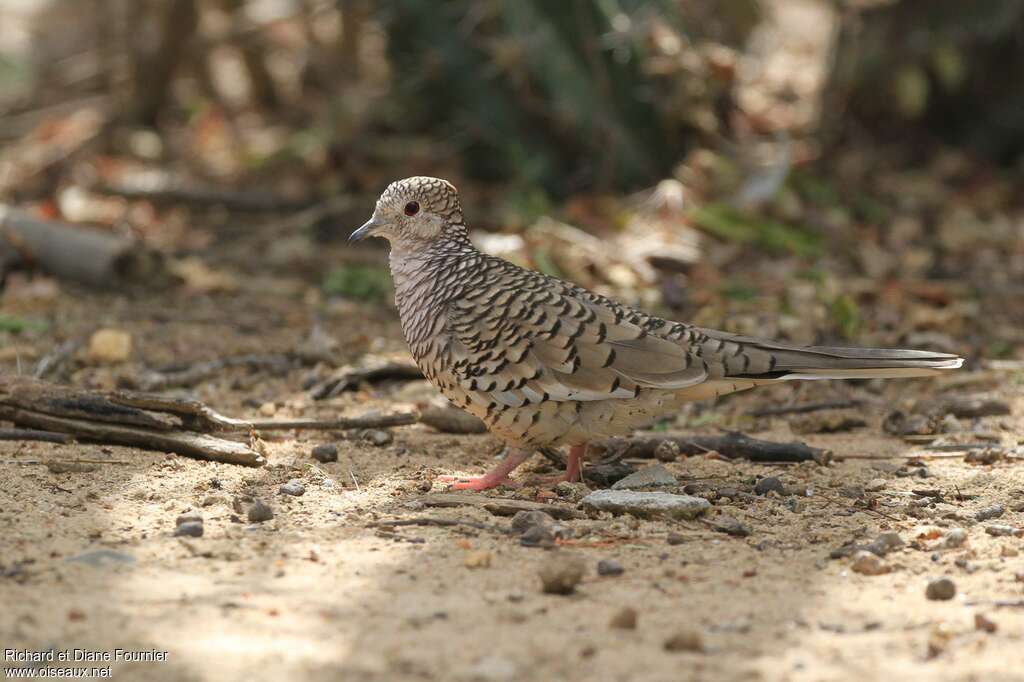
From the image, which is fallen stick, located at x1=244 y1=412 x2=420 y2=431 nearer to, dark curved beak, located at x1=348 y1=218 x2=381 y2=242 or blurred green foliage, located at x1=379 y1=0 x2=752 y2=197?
dark curved beak, located at x1=348 y1=218 x2=381 y2=242

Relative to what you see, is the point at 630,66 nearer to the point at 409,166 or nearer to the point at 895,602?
the point at 409,166

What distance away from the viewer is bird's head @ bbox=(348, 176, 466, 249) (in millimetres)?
4723

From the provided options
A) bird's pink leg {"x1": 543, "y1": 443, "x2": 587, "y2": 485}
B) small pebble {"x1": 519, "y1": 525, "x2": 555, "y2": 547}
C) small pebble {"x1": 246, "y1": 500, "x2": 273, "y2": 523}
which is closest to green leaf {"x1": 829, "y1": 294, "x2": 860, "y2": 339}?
bird's pink leg {"x1": 543, "y1": 443, "x2": 587, "y2": 485}

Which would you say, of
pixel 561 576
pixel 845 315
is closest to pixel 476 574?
pixel 561 576

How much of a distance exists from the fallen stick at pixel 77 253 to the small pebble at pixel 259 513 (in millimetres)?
3203

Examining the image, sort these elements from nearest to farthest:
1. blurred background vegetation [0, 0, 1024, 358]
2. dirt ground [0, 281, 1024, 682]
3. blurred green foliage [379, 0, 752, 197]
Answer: dirt ground [0, 281, 1024, 682] → blurred background vegetation [0, 0, 1024, 358] → blurred green foliage [379, 0, 752, 197]

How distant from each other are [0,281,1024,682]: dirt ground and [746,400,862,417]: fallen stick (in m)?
0.38

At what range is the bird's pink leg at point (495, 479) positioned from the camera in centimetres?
446

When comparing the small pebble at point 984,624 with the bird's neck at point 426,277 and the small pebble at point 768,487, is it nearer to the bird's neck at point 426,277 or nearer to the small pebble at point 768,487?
the small pebble at point 768,487

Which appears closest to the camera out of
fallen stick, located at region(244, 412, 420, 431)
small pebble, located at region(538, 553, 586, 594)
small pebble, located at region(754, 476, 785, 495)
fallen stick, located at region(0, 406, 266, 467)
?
small pebble, located at region(538, 553, 586, 594)

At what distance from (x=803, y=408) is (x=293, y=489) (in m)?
2.43

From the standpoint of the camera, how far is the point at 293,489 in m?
4.29

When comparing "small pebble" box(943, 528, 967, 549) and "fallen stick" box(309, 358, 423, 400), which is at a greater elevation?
"fallen stick" box(309, 358, 423, 400)

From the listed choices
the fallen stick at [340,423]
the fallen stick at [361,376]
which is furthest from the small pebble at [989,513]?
the fallen stick at [361,376]
